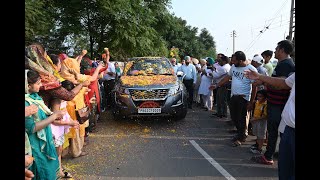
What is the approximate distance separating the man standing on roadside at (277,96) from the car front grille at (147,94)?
3.17 metres

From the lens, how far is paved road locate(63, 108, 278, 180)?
4.75 meters

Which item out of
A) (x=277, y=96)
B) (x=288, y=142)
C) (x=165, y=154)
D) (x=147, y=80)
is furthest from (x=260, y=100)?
(x=147, y=80)

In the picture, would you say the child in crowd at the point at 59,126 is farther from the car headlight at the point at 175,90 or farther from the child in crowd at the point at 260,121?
the car headlight at the point at 175,90

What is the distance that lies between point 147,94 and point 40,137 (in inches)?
183

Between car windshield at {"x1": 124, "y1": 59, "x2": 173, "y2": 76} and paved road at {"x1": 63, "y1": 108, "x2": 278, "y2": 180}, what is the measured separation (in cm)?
144

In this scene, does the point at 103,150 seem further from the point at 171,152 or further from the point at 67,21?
the point at 67,21

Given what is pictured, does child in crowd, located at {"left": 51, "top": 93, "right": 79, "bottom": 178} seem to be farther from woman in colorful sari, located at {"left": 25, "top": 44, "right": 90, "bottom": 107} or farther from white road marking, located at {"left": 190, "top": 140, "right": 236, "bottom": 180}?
white road marking, located at {"left": 190, "top": 140, "right": 236, "bottom": 180}

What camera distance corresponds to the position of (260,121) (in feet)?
19.2

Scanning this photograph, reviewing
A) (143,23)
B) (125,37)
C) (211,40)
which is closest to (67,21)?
(125,37)

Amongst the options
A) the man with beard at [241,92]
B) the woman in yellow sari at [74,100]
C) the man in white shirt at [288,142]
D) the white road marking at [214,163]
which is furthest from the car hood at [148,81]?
the man in white shirt at [288,142]

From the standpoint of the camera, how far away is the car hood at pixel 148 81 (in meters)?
7.94

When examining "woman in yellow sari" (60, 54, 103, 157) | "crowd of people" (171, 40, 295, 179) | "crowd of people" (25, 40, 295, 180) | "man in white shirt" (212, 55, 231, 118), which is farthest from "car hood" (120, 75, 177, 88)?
"woman in yellow sari" (60, 54, 103, 157)

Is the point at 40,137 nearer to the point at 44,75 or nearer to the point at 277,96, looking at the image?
the point at 44,75
